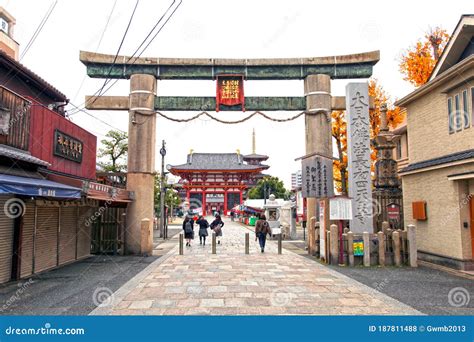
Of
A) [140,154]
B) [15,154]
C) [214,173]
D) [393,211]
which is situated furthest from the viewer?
[214,173]

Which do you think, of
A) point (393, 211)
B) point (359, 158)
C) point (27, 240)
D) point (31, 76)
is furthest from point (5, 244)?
point (393, 211)

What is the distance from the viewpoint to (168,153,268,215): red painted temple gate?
49.2 m

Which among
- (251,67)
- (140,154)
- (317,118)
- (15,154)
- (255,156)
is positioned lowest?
(15,154)

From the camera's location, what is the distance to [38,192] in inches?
287

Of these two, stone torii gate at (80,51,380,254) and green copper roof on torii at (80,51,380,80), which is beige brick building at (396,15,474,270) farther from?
stone torii gate at (80,51,380,254)

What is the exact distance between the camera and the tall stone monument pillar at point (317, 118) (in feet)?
45.3

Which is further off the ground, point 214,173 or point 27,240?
point 214,173

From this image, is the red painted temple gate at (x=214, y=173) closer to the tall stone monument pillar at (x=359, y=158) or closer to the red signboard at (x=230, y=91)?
the red signboard at (x=230, y=91)

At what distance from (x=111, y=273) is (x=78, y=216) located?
3.77 metres

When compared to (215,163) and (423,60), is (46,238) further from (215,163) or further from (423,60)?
(215,163)

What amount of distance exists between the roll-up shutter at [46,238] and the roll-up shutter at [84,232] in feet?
5.86

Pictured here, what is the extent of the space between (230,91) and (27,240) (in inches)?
380

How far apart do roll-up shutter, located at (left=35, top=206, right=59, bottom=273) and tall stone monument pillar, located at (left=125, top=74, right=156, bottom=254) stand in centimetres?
314

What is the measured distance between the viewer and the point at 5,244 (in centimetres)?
805
